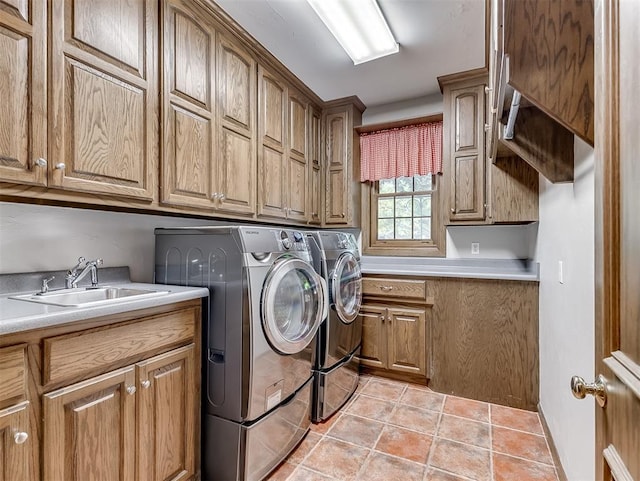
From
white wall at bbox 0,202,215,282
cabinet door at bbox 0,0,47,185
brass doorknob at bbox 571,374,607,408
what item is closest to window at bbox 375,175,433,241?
white wall at bbox 0,202,215,282

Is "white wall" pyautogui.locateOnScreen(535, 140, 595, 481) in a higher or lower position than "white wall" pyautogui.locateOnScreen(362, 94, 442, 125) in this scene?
lower

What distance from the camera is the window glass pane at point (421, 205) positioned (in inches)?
128

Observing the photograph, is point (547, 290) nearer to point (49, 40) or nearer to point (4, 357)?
point (4, 357)

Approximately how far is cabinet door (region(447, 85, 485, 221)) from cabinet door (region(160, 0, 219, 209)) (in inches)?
78.2

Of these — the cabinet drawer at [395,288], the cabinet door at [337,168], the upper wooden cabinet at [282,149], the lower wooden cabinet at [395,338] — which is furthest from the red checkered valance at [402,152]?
the lower wooden cabinet at [395,338]

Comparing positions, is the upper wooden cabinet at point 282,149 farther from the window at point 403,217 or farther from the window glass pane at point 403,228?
the window glass pane at point 403,228

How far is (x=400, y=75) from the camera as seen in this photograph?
2703 millimetres

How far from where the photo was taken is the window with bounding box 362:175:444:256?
10.5ft

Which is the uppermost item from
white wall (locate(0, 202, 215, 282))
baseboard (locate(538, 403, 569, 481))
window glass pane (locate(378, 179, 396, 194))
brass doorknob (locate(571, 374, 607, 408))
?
window glass pane (locate(378, 179, 396, 194))

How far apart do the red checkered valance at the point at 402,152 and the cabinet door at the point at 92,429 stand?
2.77 metres

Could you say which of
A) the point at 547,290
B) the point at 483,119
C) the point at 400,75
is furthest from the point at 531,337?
the point at 400,75

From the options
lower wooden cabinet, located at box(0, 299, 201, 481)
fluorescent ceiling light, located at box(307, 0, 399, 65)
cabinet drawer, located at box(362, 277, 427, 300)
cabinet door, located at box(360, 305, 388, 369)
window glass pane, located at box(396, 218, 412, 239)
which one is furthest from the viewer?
window glass pane, located at box(396, 218, 412, 239)

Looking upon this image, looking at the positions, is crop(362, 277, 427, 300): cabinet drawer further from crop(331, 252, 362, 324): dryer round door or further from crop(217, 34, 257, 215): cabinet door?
crop(217, 34, 257, 215): cabinet door

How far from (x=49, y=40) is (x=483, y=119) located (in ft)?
9.19
